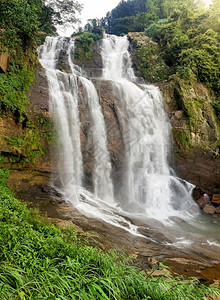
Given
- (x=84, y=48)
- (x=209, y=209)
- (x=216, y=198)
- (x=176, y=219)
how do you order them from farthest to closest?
(x=84, y=48) < (x=216, y=198) < (x=209, y=209) < (x=176, y=219)

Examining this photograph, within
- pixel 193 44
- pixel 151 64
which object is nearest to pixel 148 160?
pixel 193 44

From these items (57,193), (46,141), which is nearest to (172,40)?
(46,141)

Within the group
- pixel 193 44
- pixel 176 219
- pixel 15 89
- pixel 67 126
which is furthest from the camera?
pixel 193 44

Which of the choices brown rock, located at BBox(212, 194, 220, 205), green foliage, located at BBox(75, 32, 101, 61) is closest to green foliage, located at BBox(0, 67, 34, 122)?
brown rock, located at BBox(212, 194, 220, 205)

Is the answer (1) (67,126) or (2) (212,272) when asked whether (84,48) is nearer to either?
(1) (67,126)

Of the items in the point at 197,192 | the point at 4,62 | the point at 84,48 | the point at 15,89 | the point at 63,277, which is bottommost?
the point at 197,192

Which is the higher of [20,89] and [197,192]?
[20,89]

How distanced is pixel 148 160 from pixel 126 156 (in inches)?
65.2

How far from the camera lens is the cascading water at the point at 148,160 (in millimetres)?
12023

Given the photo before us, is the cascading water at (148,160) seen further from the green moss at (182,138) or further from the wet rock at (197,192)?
the green moss at (182,138)

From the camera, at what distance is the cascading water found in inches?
473

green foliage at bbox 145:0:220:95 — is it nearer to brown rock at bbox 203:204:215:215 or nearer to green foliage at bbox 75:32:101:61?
green foliage at bbox 75:32:101:61

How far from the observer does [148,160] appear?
1356cm

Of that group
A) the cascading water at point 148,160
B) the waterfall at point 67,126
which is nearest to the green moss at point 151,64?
the cascading water at point 148,160
